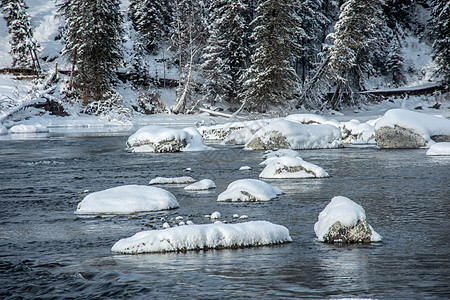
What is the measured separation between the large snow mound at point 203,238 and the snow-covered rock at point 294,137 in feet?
49.4

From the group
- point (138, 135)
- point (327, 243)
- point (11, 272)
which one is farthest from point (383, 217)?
point (138, 135)

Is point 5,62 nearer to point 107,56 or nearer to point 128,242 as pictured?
point 107,56

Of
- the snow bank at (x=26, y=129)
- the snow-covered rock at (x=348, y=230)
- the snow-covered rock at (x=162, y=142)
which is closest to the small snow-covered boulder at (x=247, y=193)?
the snow-covered rock at (x=348, y=230)

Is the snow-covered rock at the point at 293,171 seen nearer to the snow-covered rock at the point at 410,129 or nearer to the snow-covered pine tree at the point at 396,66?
the snow-covered rock at the point at 410,129

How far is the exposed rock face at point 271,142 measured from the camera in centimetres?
2148

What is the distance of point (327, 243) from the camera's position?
255 inches

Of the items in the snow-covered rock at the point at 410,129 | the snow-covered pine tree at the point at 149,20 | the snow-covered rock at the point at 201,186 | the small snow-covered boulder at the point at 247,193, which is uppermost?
the snow-covered pine tree at the point at 149,20

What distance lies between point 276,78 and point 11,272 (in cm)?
3713

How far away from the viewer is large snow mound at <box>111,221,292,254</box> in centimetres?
621

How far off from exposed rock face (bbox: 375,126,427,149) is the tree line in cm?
2048

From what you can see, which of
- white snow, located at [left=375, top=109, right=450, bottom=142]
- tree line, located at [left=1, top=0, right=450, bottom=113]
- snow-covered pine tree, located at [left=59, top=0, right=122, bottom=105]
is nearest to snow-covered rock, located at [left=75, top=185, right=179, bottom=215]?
white snow, located at [left=375, top=109, right=450, bottom=142]

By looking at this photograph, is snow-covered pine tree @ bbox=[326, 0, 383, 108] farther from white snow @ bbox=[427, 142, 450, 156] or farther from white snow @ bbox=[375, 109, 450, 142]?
white snow @ bbox=[427, 142, 450, 156]

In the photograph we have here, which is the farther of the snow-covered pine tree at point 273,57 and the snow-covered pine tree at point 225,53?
the snow-covered pine tree at point 225,53

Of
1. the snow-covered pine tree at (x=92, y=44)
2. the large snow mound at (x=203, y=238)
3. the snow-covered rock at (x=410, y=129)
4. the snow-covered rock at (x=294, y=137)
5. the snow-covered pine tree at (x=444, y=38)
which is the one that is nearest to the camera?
the large snow mound at (x=203, y=238)
